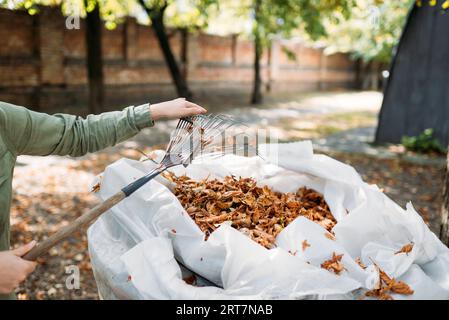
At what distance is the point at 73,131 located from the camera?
1.90 m

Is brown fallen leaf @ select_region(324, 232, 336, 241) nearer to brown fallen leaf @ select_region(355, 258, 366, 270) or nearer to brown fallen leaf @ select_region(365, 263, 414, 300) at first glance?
brown fallen leaf @ select_region(355, 258, 366, 270)

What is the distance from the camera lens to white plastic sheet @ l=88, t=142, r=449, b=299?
1545 millimetres

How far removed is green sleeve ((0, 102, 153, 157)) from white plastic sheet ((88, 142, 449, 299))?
7.6 inches

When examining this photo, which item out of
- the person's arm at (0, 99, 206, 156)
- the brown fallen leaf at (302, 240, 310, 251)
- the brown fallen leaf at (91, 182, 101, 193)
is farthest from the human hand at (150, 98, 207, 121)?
the brown fallen leaf at (302, 240, 310, 251)

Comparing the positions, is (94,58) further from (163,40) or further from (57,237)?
(57,237)

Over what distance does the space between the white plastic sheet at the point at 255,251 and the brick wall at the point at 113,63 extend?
11.1 m

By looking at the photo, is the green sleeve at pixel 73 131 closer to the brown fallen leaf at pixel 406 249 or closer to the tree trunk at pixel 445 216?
the brown fallen leaf at pixel 406 249

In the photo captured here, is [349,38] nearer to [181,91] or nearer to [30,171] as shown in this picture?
[181,91]

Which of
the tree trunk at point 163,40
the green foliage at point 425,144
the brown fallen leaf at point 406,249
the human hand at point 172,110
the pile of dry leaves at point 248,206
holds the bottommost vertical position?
the green foliage at point 425,144

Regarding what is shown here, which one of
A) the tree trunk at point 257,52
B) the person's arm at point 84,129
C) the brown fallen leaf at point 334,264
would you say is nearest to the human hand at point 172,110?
the person's arm at point 84,129

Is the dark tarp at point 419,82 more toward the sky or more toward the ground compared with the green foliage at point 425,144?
more toward the sky

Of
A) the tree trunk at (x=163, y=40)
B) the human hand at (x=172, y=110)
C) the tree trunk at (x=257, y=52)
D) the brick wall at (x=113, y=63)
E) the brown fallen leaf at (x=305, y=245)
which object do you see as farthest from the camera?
the tree trunk at (x=257, y=52)

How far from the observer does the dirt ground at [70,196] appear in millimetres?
3811
